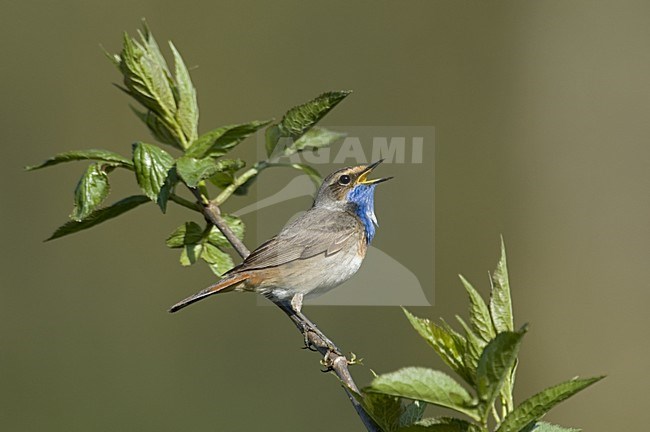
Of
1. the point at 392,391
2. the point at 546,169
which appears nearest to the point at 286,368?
the point at 546,169

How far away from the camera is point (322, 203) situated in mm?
4211

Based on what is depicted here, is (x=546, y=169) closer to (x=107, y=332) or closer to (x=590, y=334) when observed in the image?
(x=590, y=334)

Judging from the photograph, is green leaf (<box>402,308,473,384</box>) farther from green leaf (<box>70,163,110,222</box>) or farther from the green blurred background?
the green blurred background

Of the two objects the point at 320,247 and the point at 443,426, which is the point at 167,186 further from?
the point at 320,247

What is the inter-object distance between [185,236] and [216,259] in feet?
0.42

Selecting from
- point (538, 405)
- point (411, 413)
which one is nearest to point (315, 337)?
point (411, 413)

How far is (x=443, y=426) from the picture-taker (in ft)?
4.82

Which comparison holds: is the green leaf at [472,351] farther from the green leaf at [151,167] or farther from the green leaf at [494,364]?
the green leaf at [151,167]

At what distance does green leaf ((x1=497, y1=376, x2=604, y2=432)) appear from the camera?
135 cm

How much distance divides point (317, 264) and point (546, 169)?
198 inches

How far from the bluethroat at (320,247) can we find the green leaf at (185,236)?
87cm

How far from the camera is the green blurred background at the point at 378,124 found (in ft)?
21.4

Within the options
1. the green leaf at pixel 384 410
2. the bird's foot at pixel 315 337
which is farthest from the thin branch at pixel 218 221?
the green leaf at pixel 384 410

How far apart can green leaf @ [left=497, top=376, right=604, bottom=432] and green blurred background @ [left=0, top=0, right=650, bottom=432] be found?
15.9 feet
